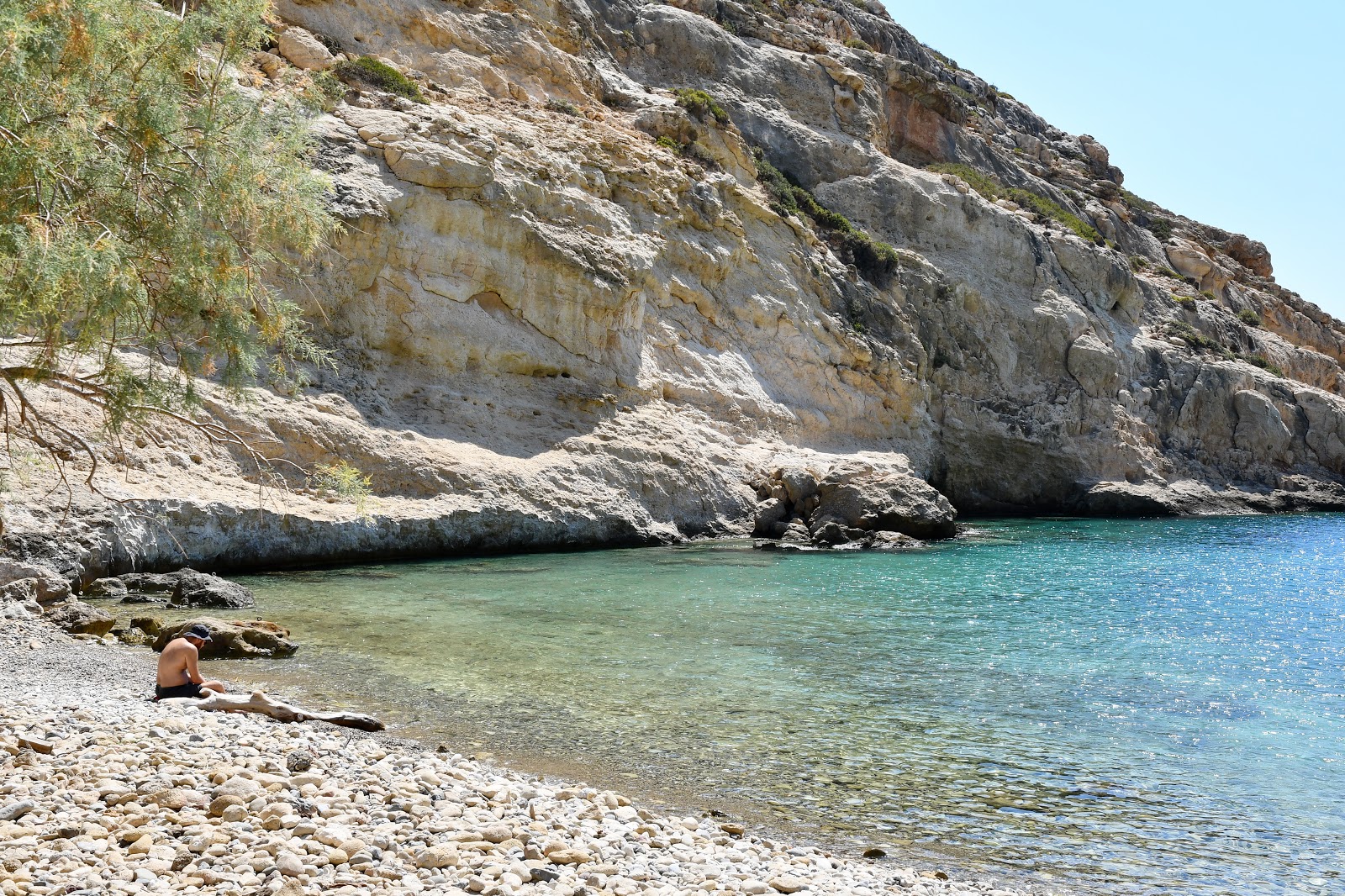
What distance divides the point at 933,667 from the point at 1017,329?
33555mm

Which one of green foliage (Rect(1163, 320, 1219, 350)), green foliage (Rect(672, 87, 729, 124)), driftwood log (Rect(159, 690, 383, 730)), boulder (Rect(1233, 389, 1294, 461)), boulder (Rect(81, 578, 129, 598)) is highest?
green foliage (Rect(672, 87, 729, 124))

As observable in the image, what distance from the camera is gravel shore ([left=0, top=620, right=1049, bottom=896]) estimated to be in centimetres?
488

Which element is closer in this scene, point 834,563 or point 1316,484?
point 834,563

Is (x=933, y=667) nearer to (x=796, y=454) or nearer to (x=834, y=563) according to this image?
(x=834, y=563)

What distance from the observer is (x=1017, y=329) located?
43375 millimetres

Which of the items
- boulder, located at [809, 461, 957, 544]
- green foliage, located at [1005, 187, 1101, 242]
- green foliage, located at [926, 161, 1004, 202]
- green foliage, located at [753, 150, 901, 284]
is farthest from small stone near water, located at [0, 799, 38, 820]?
green foliage, located at [1005, 187, 1101, 242]

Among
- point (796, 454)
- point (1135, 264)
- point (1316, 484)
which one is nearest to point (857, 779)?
point (796, 454)

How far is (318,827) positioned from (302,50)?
26.9 metres

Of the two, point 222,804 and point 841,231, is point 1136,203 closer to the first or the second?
point 841,231

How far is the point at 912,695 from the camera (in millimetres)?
11242

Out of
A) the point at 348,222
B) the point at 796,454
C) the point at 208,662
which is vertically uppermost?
the point at 348,222

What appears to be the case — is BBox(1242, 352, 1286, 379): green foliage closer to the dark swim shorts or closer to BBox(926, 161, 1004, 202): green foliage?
BBox(926, 161, 1004, 202): green foliage

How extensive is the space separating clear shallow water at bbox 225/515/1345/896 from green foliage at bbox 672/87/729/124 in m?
21.2

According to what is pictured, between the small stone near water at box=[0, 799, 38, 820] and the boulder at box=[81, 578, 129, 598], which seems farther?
the boulder at box=[81, 578, 129, 598]
